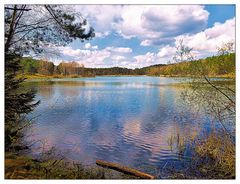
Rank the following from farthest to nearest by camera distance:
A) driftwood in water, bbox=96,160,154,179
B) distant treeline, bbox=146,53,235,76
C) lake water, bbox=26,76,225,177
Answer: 1. lake water, bbox=26,76,225,177
2. distant treeline, bbox=146,53,235,76
3. driftwood in water, bbox=96,160,154,179

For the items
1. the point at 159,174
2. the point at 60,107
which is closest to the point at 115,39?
the point at 159,174

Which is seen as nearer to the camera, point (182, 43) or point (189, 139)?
point (182, 43)

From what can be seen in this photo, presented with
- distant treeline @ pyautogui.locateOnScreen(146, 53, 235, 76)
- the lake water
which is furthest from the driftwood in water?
distant treeline @ pyautogui.locateOnScreen(146, 53, 235, 76)

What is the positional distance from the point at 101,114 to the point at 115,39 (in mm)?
5282

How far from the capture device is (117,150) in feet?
20.4

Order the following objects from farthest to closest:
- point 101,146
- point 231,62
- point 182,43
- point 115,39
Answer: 1. point 101,146
2. point 115,39
3. point 182,43
4. point 231,62

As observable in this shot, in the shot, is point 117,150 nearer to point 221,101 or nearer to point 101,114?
point 221,101

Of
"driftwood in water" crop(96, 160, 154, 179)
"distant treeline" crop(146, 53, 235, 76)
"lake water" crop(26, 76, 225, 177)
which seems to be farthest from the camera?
"lake water" crop(26, 76, 225, 177)

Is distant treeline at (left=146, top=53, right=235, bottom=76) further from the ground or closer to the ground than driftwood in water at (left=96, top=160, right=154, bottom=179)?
further from the ground

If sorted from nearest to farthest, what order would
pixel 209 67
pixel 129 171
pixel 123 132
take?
pixel 129 171 → pixel 209 67 → pixel 123 132

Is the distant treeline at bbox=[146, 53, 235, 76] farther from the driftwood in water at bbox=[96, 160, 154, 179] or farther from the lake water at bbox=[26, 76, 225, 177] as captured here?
the driftwood in water at bbox=[96, 160, 154, 179]

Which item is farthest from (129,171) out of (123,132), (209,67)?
→ (123,132)

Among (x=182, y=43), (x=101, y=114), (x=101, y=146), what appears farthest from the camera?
(x=101, y=114)

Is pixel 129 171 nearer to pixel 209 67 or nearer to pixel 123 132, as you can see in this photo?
pixel 209 67
